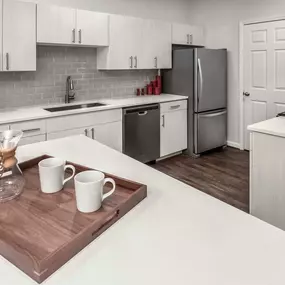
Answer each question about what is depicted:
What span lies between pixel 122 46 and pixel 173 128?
54.5 inches

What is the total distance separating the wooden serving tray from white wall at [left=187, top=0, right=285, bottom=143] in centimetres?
448

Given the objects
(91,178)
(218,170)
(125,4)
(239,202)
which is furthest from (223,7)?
(91,178)

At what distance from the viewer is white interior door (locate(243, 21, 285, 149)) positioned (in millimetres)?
4633

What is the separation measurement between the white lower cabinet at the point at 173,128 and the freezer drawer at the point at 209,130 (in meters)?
0.20

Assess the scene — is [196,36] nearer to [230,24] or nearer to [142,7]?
[230,24]

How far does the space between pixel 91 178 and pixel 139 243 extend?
0.31 metres

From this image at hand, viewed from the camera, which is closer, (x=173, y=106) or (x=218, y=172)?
(x=218, y=172)

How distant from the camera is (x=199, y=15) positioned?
5566mm

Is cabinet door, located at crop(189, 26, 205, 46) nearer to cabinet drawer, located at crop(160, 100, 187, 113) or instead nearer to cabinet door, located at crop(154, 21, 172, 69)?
cabinet door, located at crop(154, 21, 172, 69)

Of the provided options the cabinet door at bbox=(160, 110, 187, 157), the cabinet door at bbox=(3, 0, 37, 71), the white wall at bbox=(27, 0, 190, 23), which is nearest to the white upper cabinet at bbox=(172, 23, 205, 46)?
the white wall at bbox=(27, 0, 190, 23)

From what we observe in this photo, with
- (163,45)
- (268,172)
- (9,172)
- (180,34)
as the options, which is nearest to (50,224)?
(9,172)

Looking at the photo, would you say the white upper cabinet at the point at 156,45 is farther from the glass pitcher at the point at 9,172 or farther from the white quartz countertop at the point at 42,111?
the glass pitcher at the point at 9,172

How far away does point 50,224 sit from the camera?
967mm

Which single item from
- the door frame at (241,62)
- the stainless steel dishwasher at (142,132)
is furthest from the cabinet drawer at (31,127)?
the door frame at (241,62)
